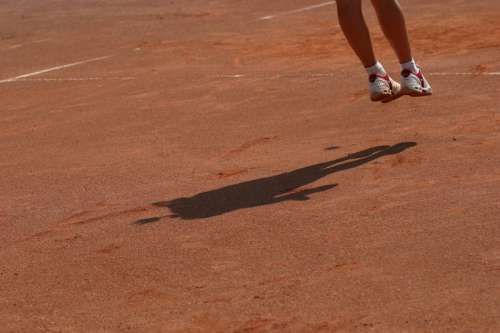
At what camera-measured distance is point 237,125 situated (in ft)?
24.8

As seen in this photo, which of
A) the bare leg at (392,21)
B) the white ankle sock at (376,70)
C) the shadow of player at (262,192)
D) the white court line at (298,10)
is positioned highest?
the bare leg at (392,21)

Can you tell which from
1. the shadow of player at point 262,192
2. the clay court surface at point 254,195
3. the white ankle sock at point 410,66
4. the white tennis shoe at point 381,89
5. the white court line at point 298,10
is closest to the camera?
the clay court surface at point 254,195

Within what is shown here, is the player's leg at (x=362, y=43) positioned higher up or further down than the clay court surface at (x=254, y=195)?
higher up

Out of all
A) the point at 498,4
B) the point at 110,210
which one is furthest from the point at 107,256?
the point at 498,4

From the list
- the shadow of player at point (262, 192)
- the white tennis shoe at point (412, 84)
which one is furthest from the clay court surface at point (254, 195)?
the white tennis shoe at point (412, 84)

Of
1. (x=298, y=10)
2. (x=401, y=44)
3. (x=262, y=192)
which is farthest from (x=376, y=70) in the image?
(x=298, y=10)

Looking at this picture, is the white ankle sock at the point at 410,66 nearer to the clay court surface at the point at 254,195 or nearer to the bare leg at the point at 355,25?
the bare leg at the point at 355,25

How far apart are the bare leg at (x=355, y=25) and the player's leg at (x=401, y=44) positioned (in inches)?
4.8

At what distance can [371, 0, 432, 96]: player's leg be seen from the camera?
664 cm

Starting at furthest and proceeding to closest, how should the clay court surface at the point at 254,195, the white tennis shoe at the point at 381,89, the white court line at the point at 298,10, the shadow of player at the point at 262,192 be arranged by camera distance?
1. the white court line at the point at 298,10
2. the white tennis shoe at the point at 381,89
3. the shadow of player at the point at 262,192
4. the clay court surface at the point at 254,195

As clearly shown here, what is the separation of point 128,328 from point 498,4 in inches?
375

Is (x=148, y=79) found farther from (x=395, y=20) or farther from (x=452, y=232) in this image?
(x=452, y=232)

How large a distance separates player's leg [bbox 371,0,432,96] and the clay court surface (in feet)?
0.78

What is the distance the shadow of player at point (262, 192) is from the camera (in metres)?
5.50
